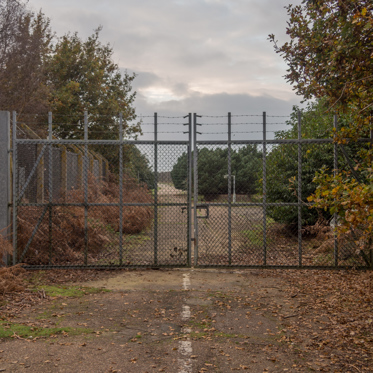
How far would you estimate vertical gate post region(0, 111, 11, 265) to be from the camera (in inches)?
382

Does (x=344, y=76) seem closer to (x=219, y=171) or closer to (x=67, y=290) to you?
(x=219, y=171)

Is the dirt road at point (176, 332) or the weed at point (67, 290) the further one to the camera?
the weed at point (67, 290)

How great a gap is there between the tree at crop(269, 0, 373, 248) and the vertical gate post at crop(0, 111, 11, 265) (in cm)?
644

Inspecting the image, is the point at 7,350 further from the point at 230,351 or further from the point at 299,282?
the point at 299,282

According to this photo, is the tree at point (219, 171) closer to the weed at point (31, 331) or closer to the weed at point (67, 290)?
the weed at point (67, 290)

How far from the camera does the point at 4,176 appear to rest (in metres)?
9.75

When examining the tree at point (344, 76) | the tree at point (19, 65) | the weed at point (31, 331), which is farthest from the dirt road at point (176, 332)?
the tree at point (19, 65)

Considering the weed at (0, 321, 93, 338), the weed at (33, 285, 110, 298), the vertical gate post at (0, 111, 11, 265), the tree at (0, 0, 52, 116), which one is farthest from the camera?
the tree at (0, 0, 52, 116)

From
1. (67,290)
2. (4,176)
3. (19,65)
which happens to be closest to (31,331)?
(67,290)

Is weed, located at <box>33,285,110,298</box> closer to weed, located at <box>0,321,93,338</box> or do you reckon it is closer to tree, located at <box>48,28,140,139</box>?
weed, located at <box>0,321,93,338</box>


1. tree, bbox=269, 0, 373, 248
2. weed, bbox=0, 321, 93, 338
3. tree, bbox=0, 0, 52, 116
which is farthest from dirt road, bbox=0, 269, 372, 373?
tree, bbox=0, 0, 52, 116

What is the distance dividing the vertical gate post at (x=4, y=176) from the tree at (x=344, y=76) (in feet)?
21.1

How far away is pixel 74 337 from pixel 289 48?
348 inches

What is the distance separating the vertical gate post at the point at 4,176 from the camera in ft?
31.8
